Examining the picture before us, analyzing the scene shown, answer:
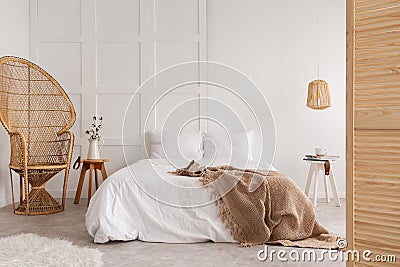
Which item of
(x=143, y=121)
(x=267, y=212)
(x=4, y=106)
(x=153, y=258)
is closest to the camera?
(x=153, y=258)

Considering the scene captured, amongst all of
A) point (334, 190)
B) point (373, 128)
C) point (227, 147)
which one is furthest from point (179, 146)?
point (373, 128)

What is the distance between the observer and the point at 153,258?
11.4 ft

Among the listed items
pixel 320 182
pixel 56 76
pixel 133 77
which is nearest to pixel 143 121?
pixel 133 77

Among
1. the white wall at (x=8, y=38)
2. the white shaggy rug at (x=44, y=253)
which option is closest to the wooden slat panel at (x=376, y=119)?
the white shaggy rug at (x=44, y=253)

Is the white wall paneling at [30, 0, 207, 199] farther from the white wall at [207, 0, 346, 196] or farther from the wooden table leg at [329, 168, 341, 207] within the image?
the wooden table leg at [329, 168, 341, 207]

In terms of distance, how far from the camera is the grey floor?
11.1 feet

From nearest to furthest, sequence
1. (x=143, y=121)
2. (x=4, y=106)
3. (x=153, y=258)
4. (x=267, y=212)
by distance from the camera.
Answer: (x=153, y=258)
(x=267, y=212)
(x=4, y=106)
(x=143, y=121)

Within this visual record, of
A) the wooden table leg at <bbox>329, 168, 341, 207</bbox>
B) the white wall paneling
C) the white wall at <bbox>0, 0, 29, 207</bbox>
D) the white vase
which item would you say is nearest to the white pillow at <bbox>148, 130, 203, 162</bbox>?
the white wall paneling

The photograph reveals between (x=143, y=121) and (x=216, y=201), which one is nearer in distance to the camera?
(x=216, y=201)

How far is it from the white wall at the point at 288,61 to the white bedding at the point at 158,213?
239cm

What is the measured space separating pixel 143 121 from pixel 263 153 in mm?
1463

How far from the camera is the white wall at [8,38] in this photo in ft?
18.1

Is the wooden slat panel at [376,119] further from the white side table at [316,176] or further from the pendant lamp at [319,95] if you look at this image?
the pendant lamp at [319,95]

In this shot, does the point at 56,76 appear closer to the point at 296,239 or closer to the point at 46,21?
the point at 46,21
